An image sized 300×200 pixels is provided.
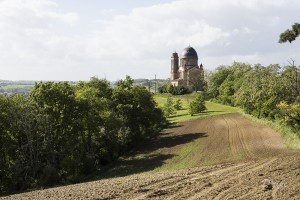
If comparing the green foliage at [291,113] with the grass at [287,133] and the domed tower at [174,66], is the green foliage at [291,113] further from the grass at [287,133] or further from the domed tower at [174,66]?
the domed tower at [174,66]

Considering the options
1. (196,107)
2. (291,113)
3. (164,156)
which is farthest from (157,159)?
(196,107)

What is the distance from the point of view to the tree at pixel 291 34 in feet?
72.7

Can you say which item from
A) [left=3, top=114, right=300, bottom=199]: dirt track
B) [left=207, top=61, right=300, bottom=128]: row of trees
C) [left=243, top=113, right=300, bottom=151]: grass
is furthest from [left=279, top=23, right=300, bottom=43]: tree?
[left=207, top=61, right=300, bottom=128]: row of trees

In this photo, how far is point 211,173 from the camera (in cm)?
2803

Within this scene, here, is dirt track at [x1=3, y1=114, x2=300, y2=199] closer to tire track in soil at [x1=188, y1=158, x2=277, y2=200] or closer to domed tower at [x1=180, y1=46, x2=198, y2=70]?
tire track in soil at [x1=188, y1=158, x2=277, y2=200]

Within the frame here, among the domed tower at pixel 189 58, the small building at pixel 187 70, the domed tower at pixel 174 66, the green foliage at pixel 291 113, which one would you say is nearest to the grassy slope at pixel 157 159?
the green foliage at pixel 291 113

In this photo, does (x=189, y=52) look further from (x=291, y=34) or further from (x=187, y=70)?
(x=291, y=34)

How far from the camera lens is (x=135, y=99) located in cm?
5831

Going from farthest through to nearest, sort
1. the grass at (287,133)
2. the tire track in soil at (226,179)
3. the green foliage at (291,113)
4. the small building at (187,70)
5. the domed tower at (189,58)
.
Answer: the domed tower at (189,58)
the small building at (187,70)
the green foliage at (291,113)
the grass at (287,133)
the tire track in soil at (226,179)

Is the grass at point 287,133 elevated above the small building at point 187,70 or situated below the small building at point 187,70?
below

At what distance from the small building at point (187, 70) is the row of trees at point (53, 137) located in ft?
299

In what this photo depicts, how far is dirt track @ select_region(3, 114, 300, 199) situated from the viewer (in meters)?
21.5

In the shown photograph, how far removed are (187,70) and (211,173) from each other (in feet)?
397

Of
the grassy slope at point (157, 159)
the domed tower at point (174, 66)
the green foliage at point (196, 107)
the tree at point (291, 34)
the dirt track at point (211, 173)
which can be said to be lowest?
the grassy slope at point (157, 159)
